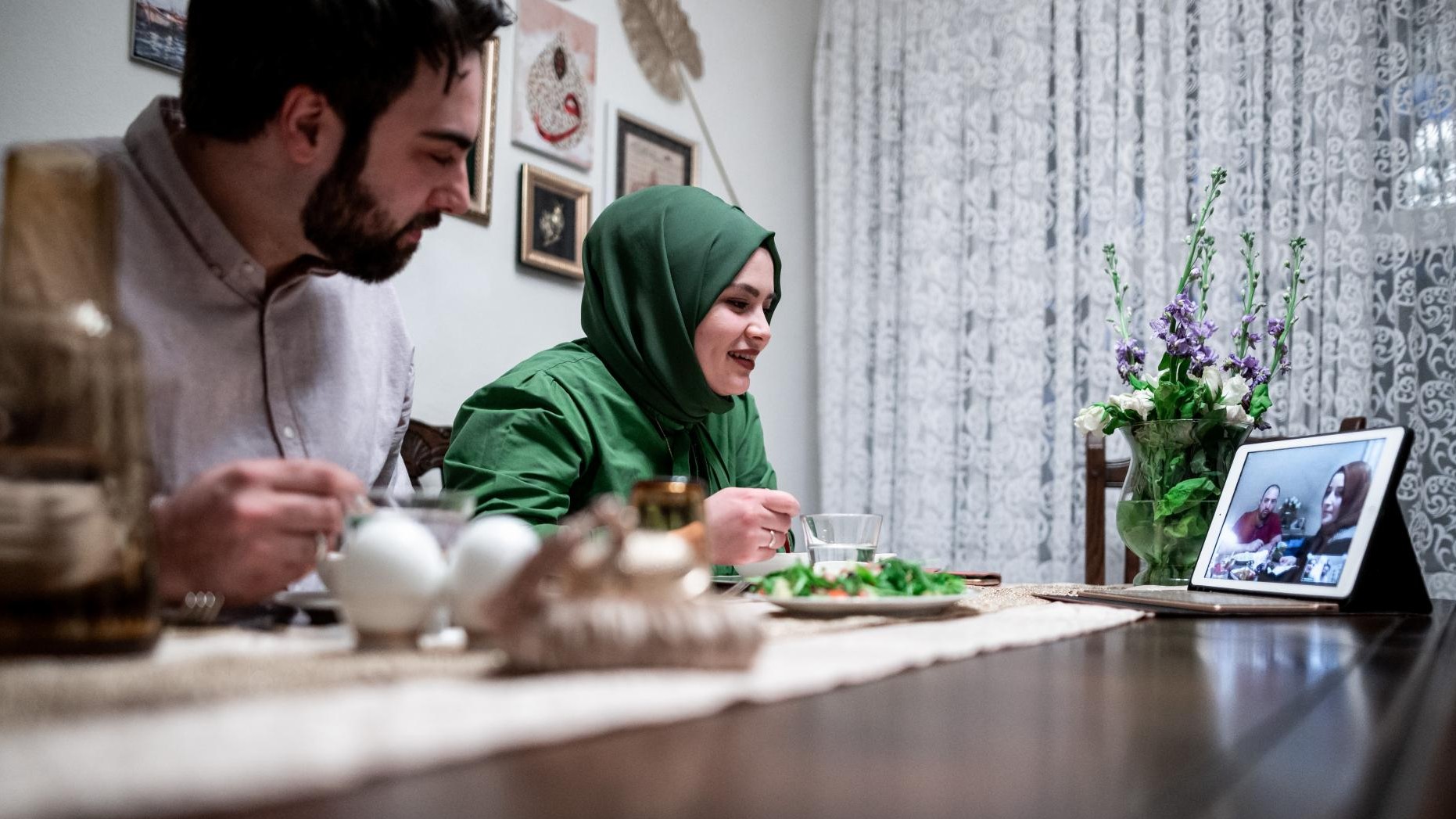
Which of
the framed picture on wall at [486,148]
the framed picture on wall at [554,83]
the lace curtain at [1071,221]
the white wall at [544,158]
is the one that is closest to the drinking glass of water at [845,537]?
the white wall at [544,158]

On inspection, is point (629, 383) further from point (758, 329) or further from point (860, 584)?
point (860, 584)

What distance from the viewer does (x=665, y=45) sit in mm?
3416

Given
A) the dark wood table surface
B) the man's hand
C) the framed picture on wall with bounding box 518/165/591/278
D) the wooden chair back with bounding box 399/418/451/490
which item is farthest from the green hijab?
the dark wood table surface

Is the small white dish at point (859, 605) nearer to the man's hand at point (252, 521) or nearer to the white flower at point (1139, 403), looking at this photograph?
the man's hand at point (252, 521)

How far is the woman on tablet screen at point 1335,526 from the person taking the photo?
1.34 meters

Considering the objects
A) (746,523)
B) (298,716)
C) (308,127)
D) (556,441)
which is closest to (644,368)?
(556,441)

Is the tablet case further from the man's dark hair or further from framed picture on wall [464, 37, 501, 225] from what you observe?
framed picture on wall [464, 37, 501, 225]

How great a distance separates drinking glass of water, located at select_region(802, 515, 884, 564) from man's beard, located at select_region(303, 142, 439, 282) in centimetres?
63

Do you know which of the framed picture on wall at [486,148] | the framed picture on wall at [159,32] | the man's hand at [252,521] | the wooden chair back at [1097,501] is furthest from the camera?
the framed picture on wall at [486,148]

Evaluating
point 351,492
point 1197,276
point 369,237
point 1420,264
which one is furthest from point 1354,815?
point 1420,264

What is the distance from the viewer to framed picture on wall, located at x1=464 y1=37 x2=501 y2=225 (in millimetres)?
2725

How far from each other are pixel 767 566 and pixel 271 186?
76 centimetres

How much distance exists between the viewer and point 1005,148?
3.75 meters

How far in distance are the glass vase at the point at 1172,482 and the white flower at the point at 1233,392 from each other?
0.13 feet
